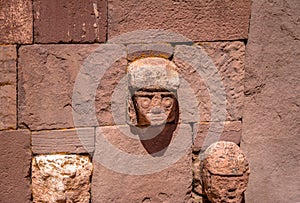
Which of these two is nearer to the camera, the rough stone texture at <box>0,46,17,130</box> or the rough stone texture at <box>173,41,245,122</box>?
the rough stone texture at <box>0,46,17,130</box>

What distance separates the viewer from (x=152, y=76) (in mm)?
2910

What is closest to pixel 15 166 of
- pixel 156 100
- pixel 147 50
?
pixel 156 100

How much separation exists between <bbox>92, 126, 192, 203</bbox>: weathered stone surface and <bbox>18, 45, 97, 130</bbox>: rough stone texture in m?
0.37

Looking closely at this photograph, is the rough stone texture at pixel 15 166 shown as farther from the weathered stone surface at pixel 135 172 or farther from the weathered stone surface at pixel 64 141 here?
the weathered stone surface at pixel 135 172

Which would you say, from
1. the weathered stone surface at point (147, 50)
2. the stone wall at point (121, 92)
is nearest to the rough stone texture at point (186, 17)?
the stone wall at point (121, 92)

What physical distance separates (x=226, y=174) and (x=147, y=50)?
1.09 metres

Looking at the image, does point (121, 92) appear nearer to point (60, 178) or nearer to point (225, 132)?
point (60, 178)

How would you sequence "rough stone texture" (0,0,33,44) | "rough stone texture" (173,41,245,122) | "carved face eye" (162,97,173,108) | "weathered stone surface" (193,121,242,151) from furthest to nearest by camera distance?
"weathered stone surface" (193,121,242,151) < "rough stone texture" (173,41,245,122) < "carved face eye" (162,97,173,108) < "rough stone texture" (0,0,33,44)

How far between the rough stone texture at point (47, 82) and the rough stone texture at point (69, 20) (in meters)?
0.07

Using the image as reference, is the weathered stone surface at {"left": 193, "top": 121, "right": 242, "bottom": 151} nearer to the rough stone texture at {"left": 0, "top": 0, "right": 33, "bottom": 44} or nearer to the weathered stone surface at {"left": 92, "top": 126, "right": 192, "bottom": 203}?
A: the weathered stone surface at {"left": 92, "top": 126, "right": 192, "bottom": 203}

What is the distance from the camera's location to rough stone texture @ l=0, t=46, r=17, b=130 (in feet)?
9.67

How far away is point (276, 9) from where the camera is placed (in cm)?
326

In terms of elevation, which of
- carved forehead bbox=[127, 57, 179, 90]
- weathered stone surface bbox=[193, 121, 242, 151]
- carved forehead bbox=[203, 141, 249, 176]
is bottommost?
carved forehead bbox=[203, 141, 249, 176]

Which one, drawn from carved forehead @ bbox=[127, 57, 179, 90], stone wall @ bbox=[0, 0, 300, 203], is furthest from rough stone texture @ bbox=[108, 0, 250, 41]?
carved forehead @ bbox=[127, 57, 179, 90]
